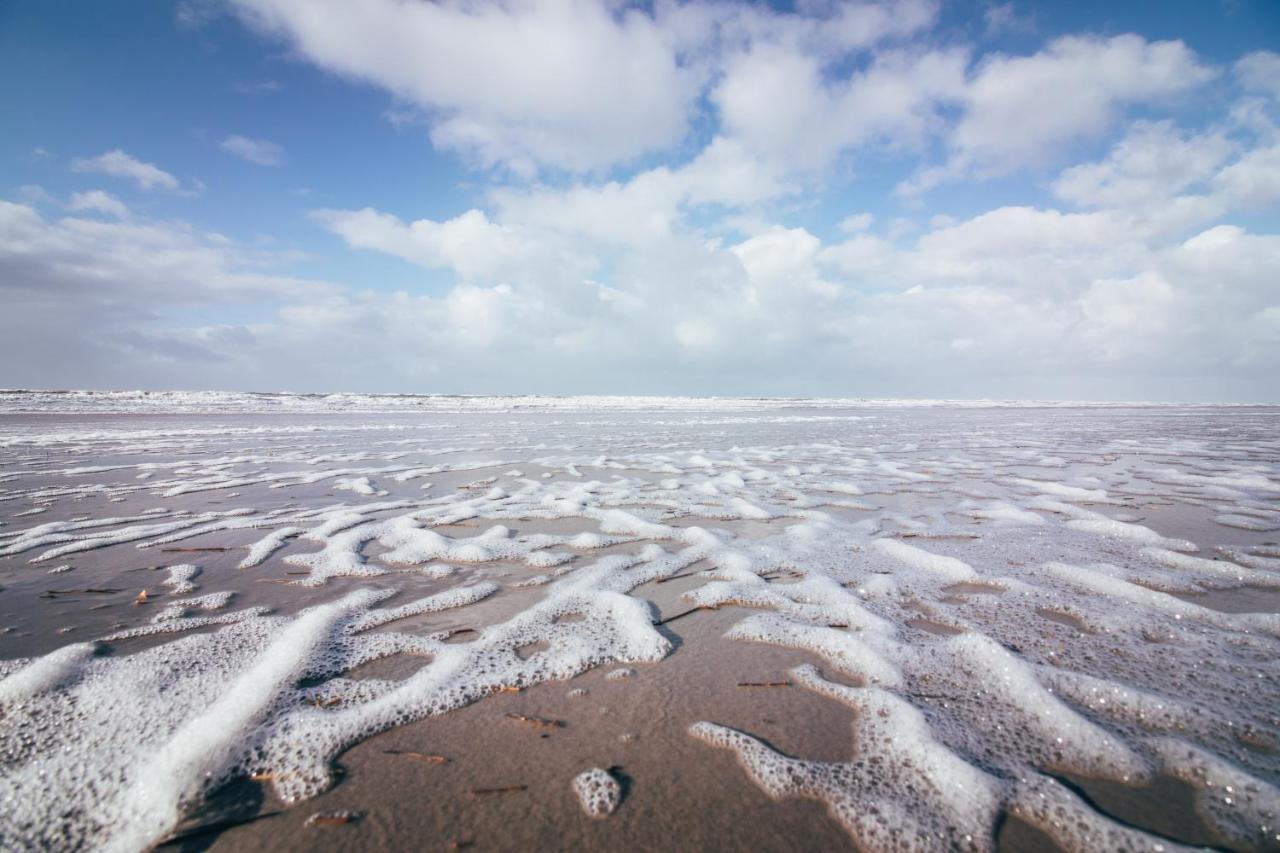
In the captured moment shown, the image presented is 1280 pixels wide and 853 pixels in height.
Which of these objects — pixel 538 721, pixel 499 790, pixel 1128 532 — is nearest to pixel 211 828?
pixel 499 790

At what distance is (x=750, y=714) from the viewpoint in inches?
75.9

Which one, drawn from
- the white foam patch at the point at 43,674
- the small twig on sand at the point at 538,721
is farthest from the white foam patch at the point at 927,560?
the white foam patch at the point at 43,674

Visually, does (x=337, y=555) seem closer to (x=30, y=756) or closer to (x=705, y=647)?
(x=30, y=756)

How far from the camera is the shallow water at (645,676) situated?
1.47 meters

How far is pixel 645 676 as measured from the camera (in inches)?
86.2

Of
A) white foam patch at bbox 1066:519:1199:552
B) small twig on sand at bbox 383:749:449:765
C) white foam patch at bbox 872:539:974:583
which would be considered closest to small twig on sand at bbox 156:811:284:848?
small twig on sand at bbox 383:749:449:765

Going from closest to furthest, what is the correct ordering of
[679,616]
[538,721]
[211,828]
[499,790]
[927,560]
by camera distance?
1. [211,828]
2. [499,790]
3. [538,721]
4. [679,616]
5. [927,560]

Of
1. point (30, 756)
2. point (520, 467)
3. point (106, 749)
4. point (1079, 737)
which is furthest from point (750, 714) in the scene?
point (520, 467)

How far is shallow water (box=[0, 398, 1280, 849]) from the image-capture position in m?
1.47

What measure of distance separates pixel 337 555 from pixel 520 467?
456 cm

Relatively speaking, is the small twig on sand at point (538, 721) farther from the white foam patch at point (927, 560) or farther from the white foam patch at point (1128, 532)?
the white foam patch at point (1128, 532)

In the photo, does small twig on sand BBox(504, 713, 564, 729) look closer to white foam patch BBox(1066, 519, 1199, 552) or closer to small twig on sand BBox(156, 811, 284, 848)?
small twig on sand BBox(156, 811, 284, 848)

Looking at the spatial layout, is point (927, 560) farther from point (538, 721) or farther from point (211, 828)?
point (211, 828)

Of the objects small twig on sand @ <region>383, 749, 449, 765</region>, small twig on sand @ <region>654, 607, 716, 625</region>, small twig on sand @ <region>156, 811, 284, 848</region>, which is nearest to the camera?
small twig on sand @ <region>156, 811, 284, 848</region>
